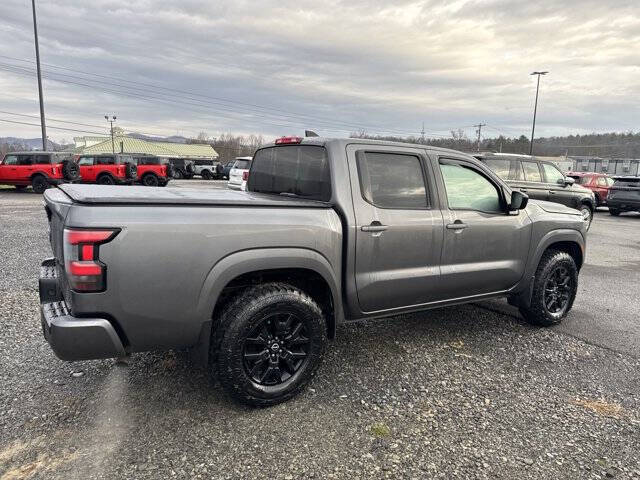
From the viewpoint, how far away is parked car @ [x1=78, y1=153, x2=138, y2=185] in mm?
→ 20625

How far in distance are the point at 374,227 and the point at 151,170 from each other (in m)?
21.7

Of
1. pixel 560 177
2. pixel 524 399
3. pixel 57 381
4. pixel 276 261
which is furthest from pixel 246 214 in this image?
pixel 560 177

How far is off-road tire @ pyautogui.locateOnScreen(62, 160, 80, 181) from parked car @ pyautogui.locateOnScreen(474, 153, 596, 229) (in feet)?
52.7

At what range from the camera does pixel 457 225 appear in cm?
375

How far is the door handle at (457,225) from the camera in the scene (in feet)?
12.1

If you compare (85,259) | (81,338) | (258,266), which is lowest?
(81,338)

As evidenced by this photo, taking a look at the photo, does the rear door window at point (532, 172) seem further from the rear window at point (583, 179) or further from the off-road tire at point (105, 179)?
the off-road tire at point (105, 179)

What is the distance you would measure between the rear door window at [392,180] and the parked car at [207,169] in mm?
34195

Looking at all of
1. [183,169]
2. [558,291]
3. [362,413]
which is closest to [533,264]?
[558,291]

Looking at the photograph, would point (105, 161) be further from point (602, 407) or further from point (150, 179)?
point (602, 407)

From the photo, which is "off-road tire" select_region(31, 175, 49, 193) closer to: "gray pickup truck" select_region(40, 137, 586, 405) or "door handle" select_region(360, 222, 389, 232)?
"gray pickup truck" select_region(40, 137, 586, 405)

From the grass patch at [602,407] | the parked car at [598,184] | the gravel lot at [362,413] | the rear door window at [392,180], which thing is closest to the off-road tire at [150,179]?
the parked car at [598,184]

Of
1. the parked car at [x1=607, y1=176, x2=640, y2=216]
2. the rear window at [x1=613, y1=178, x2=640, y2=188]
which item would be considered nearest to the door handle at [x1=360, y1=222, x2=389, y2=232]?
the parked car at [x1=607, y1=176, x2=640, y2=216]

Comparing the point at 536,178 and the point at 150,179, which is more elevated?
the point at 536,178
